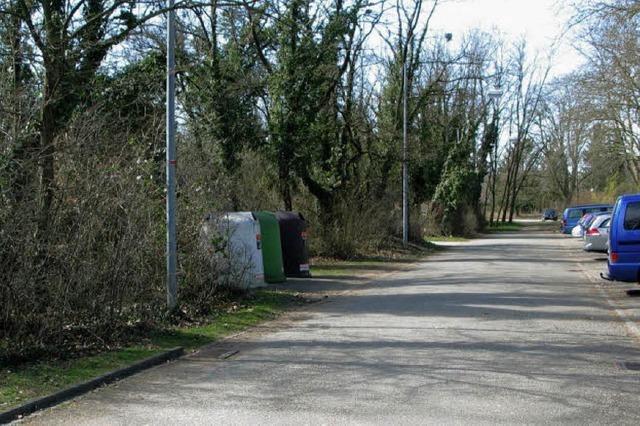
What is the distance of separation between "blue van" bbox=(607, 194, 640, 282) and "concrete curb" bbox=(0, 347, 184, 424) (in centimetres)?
896

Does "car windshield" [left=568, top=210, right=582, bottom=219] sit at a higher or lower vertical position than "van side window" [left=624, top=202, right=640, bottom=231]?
higher

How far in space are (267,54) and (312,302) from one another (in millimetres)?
13492

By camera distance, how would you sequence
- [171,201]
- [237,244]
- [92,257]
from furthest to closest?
[237,244] < [171,201] < [92,257]

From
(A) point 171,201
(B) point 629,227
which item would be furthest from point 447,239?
(A) point 171,201

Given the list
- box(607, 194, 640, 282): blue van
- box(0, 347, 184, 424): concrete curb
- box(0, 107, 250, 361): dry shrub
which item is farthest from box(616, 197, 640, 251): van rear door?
box(0, 347, 184, 424): concrete curb

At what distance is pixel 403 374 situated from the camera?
24.9 ft

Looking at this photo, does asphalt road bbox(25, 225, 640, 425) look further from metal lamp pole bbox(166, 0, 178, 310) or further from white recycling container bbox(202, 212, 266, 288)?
white recycling container bbox(202, 212, 266, 288)

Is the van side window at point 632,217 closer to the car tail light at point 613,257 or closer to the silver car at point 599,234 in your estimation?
the car tail light at point 613,257

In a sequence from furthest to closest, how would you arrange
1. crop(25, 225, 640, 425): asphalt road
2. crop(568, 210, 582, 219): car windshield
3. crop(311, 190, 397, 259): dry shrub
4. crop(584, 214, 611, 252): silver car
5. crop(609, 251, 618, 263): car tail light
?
crop(568, 210, 582, 219): car windshield
crop(584, 214, 611, 252): silver car
crop(311, 190, 397, 259): dry shrub
crop(609, 251, 618, 263): car tail light
crop(25, 225, 640, 425): asphalt road

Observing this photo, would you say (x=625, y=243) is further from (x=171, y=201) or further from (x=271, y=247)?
(x=171, y=201)

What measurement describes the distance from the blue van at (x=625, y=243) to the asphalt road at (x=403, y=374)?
2.42 ft

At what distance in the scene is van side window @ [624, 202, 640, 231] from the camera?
1366 cm

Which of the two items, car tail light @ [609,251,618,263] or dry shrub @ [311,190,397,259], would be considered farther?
dry shrub @ [311,190,397,259]

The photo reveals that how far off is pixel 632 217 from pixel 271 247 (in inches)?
311
